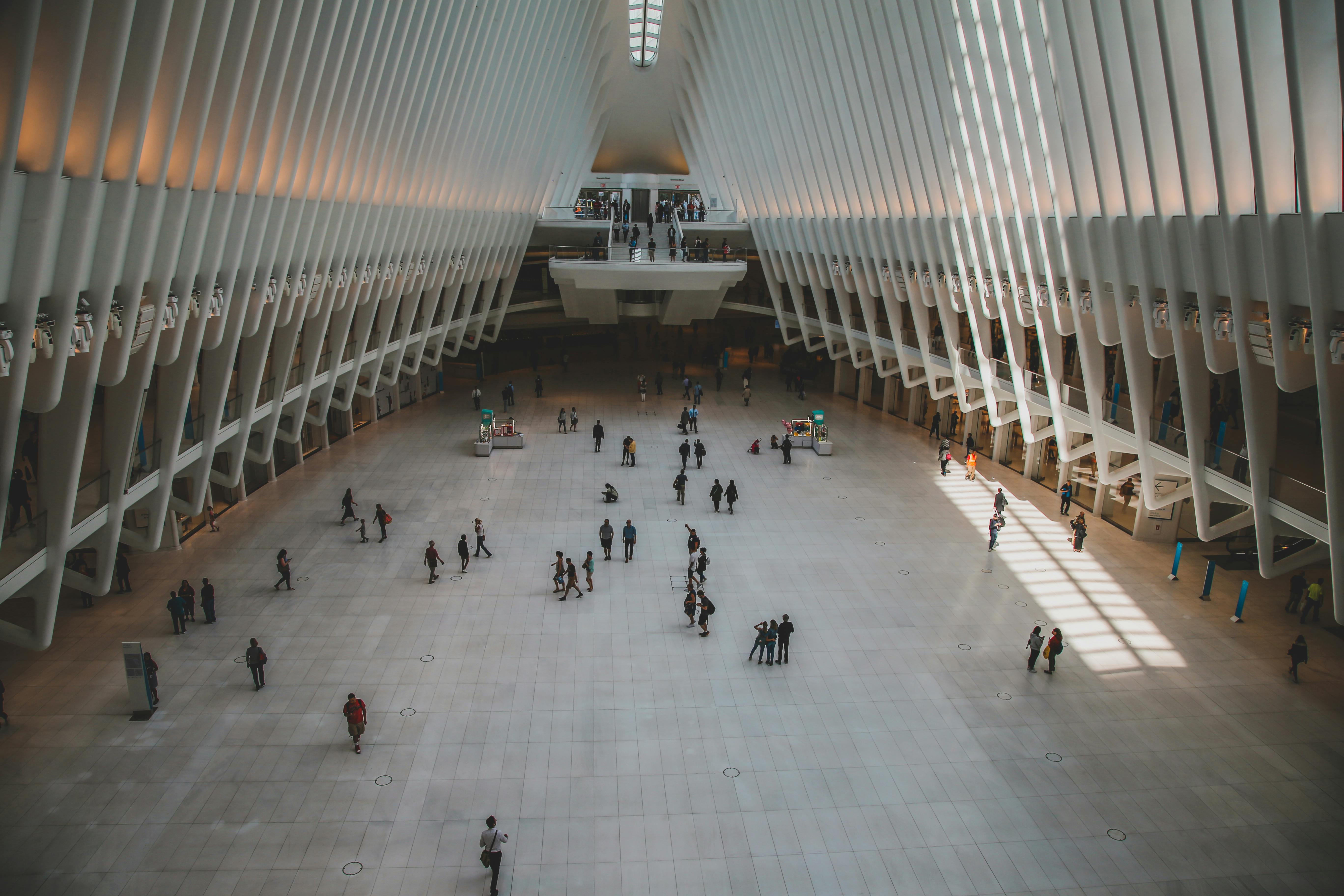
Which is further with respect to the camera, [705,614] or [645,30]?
[645,30]

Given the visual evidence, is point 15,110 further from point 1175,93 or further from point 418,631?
point 1175,93

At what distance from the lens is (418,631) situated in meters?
13.8

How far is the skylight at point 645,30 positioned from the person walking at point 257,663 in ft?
100

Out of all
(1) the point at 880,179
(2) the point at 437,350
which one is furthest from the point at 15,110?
(2) the point at 437,350

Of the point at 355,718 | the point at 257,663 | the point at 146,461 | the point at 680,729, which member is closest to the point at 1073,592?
the point at 680,729

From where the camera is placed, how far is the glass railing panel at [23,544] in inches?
388

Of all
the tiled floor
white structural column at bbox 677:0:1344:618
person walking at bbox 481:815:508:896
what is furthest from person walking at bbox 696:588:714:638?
white structural column at bbox 677:0:1344:618

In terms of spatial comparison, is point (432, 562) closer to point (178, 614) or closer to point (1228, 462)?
point (178, 614)

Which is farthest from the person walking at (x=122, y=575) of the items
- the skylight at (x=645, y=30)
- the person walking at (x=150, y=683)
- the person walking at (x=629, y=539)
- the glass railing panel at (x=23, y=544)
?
the skylight at (x=645, y=30)

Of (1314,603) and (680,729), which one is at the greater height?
(1314,603)

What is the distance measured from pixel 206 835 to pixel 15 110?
23.7 ft

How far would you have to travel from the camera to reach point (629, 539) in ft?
54.5

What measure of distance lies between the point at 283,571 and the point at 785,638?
28.6 ft

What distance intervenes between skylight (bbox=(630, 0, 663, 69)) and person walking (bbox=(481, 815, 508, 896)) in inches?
1318
